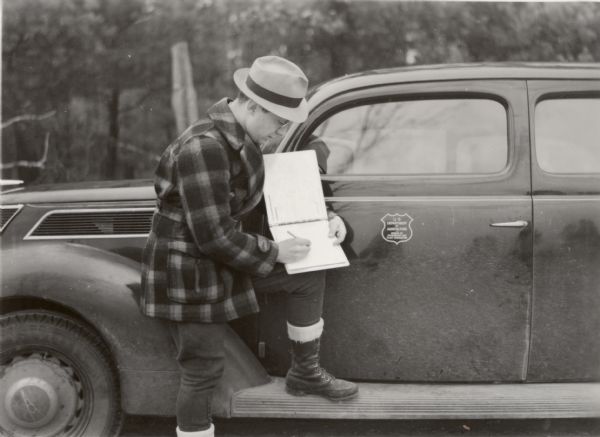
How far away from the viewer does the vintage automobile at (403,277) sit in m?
2.98

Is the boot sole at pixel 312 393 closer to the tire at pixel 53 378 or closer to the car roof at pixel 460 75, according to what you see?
A: the tire at pixel 53 378

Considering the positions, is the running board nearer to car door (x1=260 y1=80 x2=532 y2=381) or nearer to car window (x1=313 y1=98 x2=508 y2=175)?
car door (x1=260 y1=80 x2=532 y2=381)

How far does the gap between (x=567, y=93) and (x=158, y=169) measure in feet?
6.63

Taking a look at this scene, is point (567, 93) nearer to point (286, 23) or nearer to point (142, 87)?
point (286, 23)

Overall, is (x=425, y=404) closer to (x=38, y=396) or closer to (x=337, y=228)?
(x=337, y=228)

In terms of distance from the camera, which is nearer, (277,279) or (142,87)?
(277,279)

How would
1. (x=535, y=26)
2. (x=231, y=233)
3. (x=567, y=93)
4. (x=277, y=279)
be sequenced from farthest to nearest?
(x=535, y=26)
(x=567, y=93)
(x=277, y=279)
(x=231, y=233)

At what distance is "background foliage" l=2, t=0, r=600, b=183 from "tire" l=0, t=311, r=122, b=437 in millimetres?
4711

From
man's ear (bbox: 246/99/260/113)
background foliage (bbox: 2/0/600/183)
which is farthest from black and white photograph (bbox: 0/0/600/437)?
background foliage (bbox: 2/0/600/183)

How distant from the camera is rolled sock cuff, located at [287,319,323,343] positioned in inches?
118

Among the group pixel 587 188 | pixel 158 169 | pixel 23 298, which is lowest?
pixel 23 298

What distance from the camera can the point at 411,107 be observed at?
3.21 meters

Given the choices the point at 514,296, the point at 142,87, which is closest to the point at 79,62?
the point at 142,87

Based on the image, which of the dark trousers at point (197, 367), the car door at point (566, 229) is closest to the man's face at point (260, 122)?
the dark trousers at point (197, 367)
